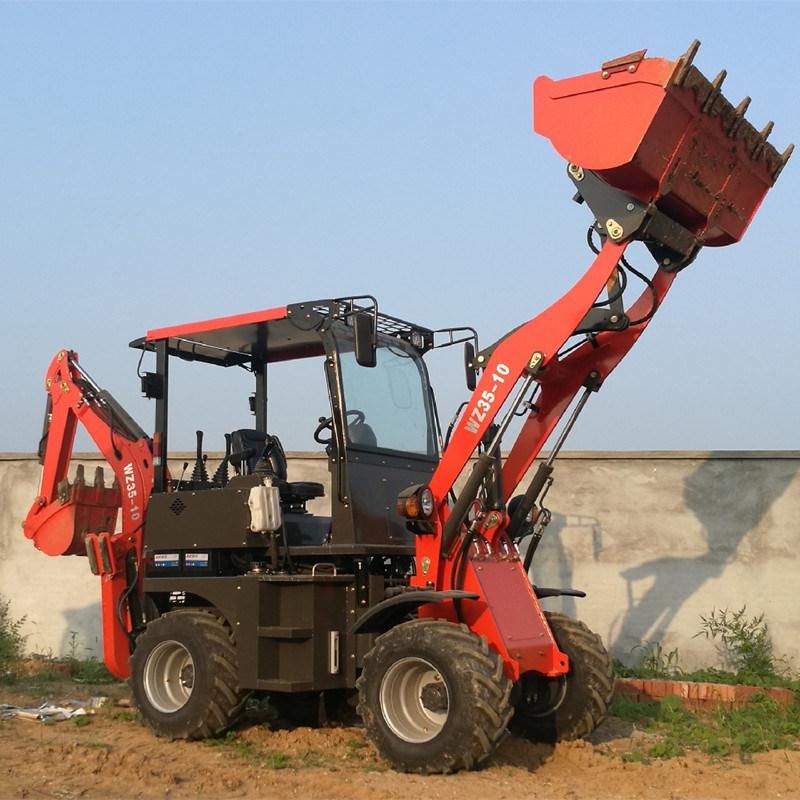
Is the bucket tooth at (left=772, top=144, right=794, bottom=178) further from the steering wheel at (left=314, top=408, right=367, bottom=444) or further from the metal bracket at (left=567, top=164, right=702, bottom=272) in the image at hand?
the steering wheel at (left=314, top=408, right=367, bottom=444)

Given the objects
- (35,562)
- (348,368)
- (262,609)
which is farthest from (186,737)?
(35,562)

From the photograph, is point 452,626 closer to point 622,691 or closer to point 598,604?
point 622,691

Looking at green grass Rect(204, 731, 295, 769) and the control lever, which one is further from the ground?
the control lever

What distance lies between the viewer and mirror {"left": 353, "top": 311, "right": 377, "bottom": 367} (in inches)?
293

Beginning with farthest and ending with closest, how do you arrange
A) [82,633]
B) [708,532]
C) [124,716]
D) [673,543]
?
[82,633] < [673,543] < [708,532] < [124,716]

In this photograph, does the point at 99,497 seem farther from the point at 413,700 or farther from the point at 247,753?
the point at 413,700

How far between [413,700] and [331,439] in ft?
6.24

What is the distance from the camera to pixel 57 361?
9859 millimetres

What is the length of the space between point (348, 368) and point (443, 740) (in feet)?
8.99

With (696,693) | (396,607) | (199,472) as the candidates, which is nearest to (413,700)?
(396,607)

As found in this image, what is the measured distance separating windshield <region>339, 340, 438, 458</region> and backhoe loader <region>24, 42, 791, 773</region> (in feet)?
0.06

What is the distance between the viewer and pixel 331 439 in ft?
26.0

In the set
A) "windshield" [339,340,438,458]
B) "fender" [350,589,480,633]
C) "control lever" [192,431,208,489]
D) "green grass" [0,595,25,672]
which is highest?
"windshield" [339,340,438,458]

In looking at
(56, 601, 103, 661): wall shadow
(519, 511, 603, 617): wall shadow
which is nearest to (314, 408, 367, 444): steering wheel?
(519, 511, 603, 617): wall shadow
